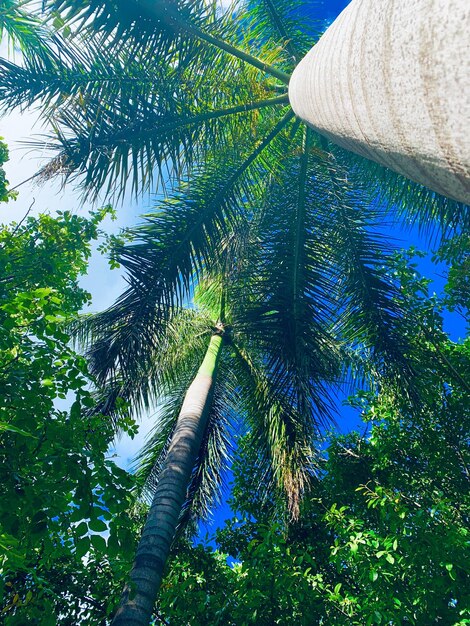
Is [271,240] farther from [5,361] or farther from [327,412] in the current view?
[5,361]

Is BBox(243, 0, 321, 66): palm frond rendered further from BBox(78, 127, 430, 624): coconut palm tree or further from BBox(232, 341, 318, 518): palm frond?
BBox(232, 341, 318, 518): palm frond

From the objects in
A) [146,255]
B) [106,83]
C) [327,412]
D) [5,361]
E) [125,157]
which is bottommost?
[5,361]

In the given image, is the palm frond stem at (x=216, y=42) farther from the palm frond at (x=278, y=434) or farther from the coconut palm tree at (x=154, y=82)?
the palm frond at (x=278, y=434)

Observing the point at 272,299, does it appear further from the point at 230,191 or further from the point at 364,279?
the point at 230,191

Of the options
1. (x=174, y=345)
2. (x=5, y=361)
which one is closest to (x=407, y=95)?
(x=5, y=361)

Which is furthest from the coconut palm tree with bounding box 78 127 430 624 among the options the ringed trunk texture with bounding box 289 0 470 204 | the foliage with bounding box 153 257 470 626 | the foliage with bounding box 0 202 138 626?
the ringed trunk texture with bounding box 289 0 470 204

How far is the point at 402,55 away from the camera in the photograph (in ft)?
3.76

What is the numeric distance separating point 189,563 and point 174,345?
4.08 meters

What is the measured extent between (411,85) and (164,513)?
506 cm

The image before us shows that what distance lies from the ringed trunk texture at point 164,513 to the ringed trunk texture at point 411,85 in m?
2.90

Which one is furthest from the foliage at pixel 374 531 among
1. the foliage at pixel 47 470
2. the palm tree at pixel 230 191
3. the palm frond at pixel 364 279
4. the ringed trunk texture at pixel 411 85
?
the ringed trunk texture at pixel 411 85

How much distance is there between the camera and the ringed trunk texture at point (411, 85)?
0.91 meters

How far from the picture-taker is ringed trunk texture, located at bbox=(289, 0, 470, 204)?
0.91 m

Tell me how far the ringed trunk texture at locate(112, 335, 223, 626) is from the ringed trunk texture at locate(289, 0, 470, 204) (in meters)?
2.90
